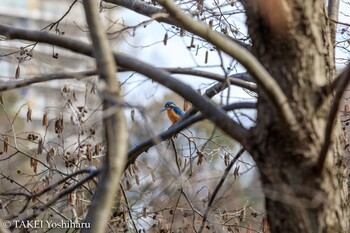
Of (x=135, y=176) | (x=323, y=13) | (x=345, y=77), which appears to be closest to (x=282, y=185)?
(x=345, y=77)

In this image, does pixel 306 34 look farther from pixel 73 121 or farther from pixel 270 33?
pixel 73 121

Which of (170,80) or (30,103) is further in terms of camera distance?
(30,103)

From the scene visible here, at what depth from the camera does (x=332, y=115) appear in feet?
9.87

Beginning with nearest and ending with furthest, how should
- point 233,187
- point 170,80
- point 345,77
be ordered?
point 345,77
point 170,80
point 233,187

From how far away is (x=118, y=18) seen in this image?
5.73 meters

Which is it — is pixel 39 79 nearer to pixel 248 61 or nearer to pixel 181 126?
pixel 181 126

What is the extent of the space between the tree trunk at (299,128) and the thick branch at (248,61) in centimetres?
15

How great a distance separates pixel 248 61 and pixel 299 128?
0.48m

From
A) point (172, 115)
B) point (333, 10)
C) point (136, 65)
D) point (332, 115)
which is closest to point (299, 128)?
point (332, 115)

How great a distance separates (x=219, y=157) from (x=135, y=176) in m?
1.24

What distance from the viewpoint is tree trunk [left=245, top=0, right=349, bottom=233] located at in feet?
10.7

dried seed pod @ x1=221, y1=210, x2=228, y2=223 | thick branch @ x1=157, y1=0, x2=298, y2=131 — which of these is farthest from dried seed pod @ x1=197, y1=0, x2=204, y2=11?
thick branch @ x1=157, y1=0, x2=298, y2=131

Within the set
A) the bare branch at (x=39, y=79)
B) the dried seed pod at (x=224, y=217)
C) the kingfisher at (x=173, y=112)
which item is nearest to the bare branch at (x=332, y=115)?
the bare branch at (x=39, y=79)

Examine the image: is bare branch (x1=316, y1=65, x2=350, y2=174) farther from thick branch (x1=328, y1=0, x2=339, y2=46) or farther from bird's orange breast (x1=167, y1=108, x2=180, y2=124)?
bird's orange breast (x1=167, y1=108, x2=180, y2=124)
